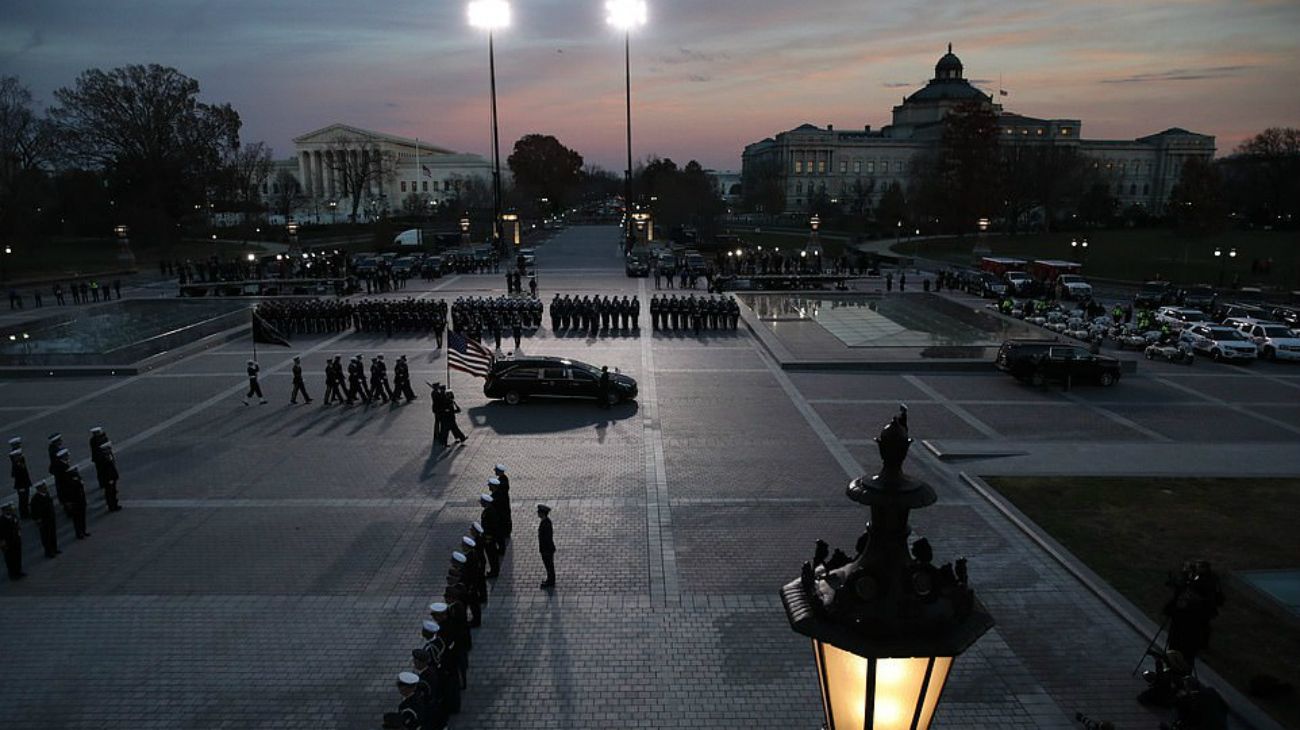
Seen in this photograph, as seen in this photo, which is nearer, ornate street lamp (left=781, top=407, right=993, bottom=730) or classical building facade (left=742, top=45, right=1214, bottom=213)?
ornate street lamp (left=781, top=407, right=993, bottom=730)

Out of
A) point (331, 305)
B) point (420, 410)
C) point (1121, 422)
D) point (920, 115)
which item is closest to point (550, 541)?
point (420, 410)

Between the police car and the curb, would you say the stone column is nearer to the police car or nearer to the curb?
the police car

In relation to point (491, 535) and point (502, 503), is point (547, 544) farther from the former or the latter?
point (502, 503)

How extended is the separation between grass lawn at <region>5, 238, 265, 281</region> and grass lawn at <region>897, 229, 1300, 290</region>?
61.0m

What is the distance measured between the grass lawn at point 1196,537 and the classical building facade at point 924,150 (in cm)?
12261

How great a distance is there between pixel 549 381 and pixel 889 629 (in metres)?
17.9

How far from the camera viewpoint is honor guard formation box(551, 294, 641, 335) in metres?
30.8

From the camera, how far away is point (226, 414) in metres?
19.6

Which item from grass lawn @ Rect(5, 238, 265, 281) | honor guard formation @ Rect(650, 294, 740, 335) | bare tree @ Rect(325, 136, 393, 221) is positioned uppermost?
bare tree @ Rect(325, 136, 393, 221)

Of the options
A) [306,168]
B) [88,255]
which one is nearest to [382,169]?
[306,168]

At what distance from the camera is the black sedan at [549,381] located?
20125mm

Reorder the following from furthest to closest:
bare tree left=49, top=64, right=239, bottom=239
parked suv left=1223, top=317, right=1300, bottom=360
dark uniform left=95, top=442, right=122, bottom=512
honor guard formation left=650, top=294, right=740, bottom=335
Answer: bare tree left=49, top=64, right=239, bottom=239 < honor guard formation left=650, top=294, right=740, bottom=335 < parked suv left=1223, top=317, right=1300, bottom=360 < dark uniform left=95, top=442, right=122, bottom=512

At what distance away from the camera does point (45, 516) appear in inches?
459

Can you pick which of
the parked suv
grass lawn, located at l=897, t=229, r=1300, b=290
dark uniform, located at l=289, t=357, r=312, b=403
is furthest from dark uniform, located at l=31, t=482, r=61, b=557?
grass lawn, located at l=897, t=229, r=1300, b=290
